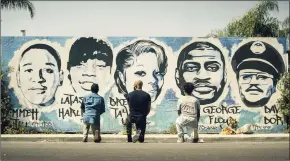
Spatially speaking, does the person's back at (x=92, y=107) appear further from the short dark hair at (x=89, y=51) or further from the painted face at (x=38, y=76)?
the painted face at (x=38, y=76)

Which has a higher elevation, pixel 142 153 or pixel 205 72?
pixel 205 72

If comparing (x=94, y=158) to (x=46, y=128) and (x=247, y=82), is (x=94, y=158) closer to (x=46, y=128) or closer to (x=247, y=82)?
(x=46, y=128)

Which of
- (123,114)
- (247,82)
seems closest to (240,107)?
(247,82)

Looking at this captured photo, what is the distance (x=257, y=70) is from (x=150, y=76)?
137 inches

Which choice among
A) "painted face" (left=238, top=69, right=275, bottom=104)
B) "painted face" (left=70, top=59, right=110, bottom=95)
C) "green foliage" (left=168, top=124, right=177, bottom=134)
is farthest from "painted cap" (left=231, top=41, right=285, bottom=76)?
"painted face" (left=70, top=59, right=110, bottom=95)

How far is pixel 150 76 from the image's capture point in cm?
1283

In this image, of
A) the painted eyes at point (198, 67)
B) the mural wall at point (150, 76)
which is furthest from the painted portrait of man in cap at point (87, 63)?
the painted eyes at point (198, 67)

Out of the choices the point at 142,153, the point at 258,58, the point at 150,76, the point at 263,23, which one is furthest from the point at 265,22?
the point at 142,153

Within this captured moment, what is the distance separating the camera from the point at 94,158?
7.16 metres

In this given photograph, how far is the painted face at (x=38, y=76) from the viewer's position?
12.8m

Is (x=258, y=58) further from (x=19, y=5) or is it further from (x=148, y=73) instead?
(x=19, y=5)

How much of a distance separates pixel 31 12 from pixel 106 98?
14.5 feet

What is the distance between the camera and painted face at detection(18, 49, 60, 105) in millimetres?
12781

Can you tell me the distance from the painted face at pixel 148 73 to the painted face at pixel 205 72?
88 cm
